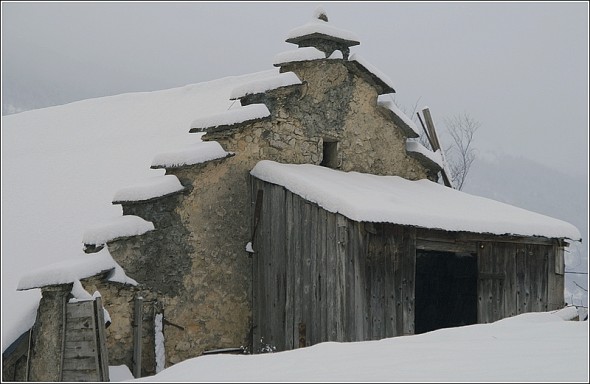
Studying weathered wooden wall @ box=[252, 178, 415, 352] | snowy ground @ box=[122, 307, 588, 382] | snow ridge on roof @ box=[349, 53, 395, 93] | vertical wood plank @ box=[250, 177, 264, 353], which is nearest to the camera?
snowy ground @ box=[122, 307, 588, 382]

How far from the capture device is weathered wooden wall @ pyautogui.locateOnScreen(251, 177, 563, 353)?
11.5 metres

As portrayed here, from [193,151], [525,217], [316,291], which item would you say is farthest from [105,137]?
[525,217]

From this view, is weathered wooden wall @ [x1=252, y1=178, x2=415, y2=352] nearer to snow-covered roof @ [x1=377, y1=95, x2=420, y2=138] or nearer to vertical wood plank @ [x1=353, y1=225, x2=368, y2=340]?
vertical wood plank @ [x1=353, y1=225, x2=368, y2=340]

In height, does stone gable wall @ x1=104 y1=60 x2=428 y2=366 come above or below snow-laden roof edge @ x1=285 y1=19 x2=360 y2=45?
below

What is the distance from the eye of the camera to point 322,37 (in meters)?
14.2

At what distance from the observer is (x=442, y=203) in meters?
13.5

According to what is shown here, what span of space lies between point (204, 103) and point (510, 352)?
11.3 meters

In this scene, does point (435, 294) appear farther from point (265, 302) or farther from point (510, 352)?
point (510, 352)

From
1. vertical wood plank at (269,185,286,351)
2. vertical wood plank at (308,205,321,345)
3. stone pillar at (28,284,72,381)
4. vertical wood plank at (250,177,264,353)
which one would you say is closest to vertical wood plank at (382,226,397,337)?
vertical wood plank at (308,205,321,345)

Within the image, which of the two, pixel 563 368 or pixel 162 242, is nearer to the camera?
pixel 563 368

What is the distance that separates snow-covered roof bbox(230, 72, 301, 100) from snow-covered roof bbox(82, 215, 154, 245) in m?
2.74

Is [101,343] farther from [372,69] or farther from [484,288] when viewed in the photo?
[372,69]

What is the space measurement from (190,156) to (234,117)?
101 centimetres

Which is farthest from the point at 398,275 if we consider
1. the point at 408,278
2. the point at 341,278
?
the point at 341,278
